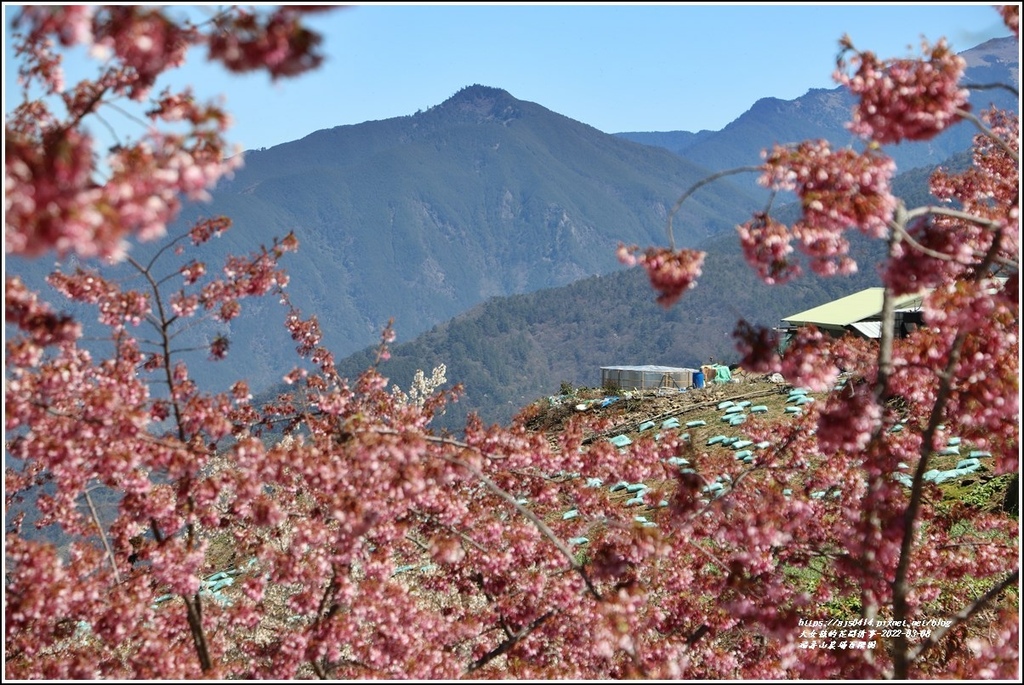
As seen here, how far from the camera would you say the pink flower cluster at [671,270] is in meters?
3.98

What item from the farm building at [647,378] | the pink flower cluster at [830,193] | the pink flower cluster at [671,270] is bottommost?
the farm building at [647,378]

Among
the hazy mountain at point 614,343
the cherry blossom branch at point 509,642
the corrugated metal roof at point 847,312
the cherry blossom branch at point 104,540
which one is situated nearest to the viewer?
the cherry blossom branch at point 104,540

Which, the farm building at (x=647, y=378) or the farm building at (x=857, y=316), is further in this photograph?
the farm building at (x=647, y=378)

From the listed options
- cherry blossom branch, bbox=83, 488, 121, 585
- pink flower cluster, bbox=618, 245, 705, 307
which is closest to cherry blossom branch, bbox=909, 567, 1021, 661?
pink flower cluster, bbox=618, 245, 705, 307

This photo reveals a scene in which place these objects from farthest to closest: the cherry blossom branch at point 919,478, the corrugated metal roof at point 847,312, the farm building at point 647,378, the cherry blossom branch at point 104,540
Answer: the corrugated metal roof at point 847,312 < the farm building at point 647,378 < the cherry blossom branch at point 104,540 < the cherry blossom branch at point 919,478

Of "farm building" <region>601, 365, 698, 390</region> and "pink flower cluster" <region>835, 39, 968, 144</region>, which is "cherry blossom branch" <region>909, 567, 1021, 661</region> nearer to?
"pink flower cluster" <region>835, 39, 968, 144</region>

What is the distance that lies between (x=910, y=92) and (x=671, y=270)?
1386 mm

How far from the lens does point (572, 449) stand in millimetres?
6762

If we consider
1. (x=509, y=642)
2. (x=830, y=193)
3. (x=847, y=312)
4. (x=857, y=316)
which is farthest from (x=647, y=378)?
(x=830, y=193)

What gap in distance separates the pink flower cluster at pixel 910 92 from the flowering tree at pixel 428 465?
0.04 ft

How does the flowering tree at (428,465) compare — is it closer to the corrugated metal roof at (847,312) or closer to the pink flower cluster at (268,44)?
the pink flower cluster at (268,44)

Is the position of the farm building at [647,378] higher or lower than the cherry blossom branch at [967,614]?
lower

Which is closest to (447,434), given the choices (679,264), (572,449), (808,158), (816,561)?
(572,449)

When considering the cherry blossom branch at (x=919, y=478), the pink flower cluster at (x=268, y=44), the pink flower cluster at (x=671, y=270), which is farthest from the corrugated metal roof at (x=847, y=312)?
the pink flower cluster at (x=268, y=44)
